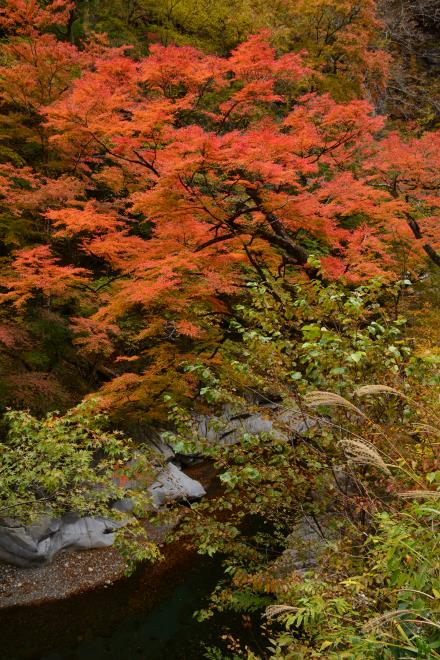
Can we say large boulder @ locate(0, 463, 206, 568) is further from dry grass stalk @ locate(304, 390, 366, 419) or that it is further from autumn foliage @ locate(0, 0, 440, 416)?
dry grass stalk @ locate(304, 390, 366, 419)

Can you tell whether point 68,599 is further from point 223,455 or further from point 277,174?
point 277,174

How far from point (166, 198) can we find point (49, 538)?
727 centimetres

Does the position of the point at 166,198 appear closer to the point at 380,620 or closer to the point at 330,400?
the point at 330,400

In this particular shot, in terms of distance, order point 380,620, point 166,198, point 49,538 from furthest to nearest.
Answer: point 49,538
point 166,198
point 380,620

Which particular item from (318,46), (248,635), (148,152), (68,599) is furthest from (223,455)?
(318,46)

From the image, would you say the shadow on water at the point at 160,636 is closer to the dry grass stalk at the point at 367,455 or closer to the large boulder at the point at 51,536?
the large boulder at the point at 51,536

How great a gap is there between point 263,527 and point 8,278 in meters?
7.69

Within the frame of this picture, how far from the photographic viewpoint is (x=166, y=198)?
28.8ft

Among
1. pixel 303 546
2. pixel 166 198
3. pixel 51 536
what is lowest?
pixel 51 536

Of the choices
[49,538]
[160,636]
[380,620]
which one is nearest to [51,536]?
[49,538]

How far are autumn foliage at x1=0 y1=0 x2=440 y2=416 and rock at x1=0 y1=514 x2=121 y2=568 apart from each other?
10.6 ft

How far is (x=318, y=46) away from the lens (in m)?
19.5

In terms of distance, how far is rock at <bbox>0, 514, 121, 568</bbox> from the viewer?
9.11 meters

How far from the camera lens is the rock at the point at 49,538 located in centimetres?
911
